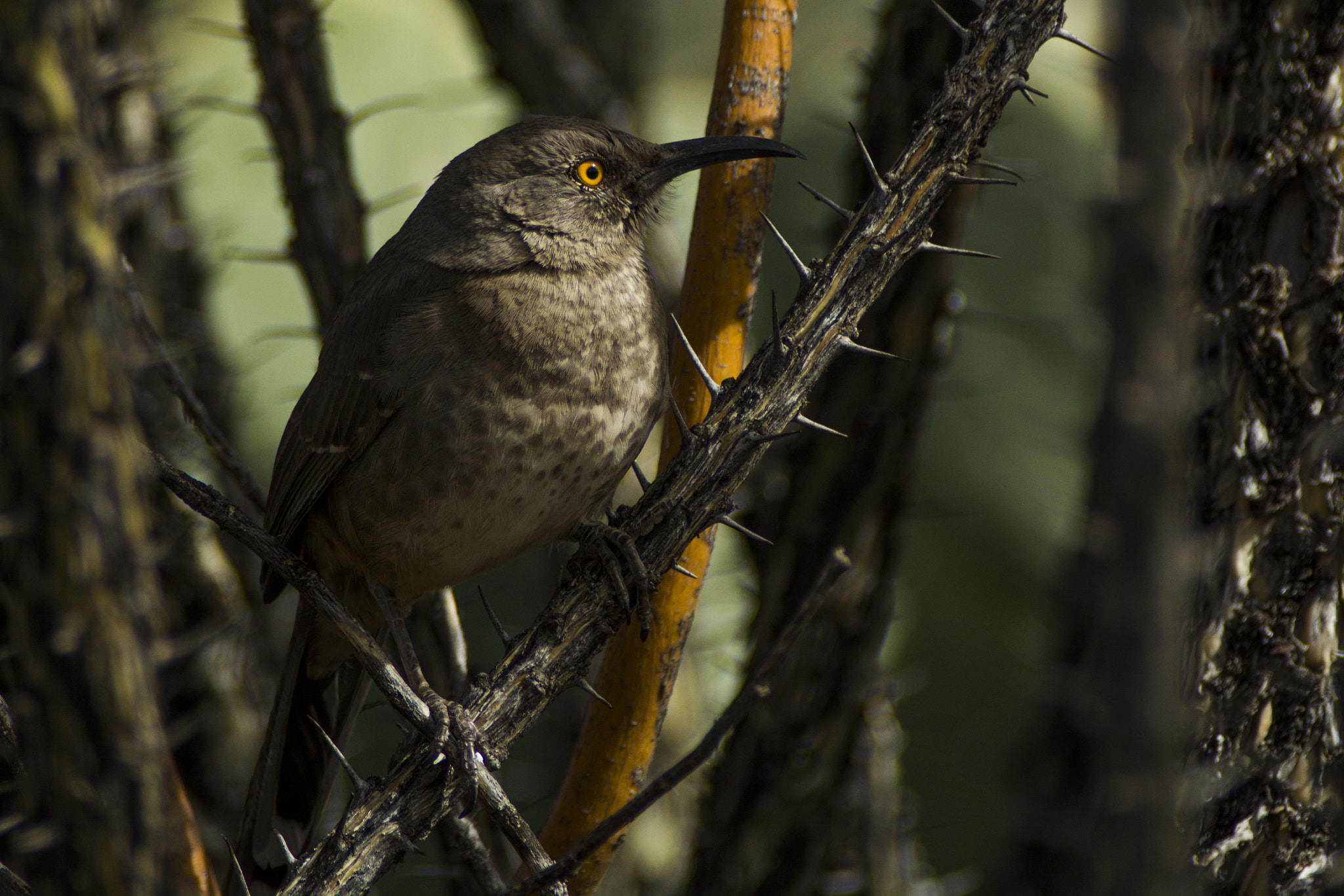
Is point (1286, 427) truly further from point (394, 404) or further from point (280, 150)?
point (280, 150)

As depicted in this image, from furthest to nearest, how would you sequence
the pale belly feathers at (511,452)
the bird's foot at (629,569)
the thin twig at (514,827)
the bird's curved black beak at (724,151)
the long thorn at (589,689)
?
1. the pale belly feathers at (511,452)
2. the bird's curved black beak at (724,151)
3. the bird's foot at (629,569)
4. the long thorn at (589,689)
5. the thin twig at (514,827)

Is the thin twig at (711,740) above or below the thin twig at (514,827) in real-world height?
above

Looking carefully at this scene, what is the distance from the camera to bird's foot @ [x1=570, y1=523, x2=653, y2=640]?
7.86 ft

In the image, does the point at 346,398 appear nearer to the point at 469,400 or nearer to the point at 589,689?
the point at 469,400

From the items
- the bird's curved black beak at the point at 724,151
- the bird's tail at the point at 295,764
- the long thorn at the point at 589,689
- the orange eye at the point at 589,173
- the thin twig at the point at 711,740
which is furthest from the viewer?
the orange eye at the point at 589,173

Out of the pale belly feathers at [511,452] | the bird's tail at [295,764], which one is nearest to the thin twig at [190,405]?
the pale belly feathers at [511,452]

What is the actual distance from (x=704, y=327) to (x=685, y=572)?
0.61m

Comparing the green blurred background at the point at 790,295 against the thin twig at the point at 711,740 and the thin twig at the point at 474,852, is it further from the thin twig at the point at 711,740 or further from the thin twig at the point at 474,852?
the thin twig at the point at 711,740

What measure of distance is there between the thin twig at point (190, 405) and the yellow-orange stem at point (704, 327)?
1.15 meters

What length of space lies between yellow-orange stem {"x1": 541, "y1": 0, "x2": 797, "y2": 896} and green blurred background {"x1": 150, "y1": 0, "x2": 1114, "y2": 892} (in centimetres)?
197

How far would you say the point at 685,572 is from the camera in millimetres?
2486

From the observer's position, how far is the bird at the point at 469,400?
2.80 meters

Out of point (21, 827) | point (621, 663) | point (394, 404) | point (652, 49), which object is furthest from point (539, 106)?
point (21, 827)

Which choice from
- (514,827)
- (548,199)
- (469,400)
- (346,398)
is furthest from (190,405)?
(514,827)
